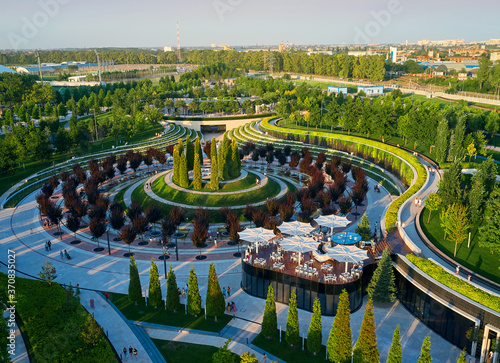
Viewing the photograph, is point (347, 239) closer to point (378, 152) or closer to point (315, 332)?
point (315, 332)

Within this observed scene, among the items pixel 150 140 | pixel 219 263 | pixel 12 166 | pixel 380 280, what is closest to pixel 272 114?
pixel 150 140

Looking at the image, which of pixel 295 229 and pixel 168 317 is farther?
pixel 295 229

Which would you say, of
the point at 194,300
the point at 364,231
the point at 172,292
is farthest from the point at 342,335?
the point at 364,231

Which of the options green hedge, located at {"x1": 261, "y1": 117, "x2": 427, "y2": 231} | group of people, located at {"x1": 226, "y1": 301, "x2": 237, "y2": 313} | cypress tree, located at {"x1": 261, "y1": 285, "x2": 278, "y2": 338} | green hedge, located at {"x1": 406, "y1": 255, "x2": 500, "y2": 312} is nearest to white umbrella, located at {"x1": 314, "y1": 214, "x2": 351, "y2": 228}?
green hedge, located at {"x1": 261, "y1": 117, "x2": 427, "y2": 231}

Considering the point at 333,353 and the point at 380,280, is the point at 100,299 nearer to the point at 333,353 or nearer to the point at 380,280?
the point at 333,353

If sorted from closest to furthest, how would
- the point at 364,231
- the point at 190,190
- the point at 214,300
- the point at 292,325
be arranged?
the point at 292,325
the point at 214,300
the point at 364,231
the point at 190,190

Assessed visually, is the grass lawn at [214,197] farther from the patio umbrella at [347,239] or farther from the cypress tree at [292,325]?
the cypress tree at [292,325]

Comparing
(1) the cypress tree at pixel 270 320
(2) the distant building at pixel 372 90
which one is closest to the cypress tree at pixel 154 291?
(1) the cypress tree at pixel 270 320
